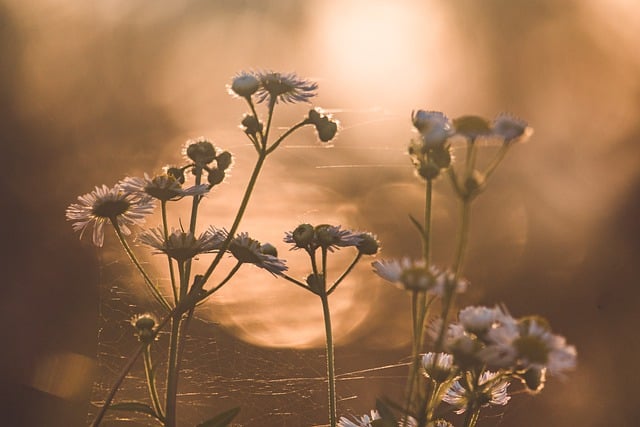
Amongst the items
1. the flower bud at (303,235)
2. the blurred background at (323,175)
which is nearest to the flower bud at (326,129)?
the flower bud at (303,235)

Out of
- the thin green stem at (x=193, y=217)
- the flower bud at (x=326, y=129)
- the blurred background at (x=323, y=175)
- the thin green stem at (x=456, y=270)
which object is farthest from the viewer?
the blurred background at (x=323, y=175)

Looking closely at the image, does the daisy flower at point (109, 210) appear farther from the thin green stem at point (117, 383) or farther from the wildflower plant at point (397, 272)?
the thin green stem at point (117, 383)

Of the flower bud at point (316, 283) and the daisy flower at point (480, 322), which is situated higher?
the flower bud at point (316, 283)

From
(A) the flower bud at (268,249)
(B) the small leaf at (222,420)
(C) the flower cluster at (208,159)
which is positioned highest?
(C) the flower cluster at (208,159)

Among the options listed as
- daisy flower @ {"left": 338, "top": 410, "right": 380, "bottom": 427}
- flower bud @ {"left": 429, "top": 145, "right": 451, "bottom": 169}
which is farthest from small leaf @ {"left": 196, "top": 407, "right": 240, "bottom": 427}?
flower bud @ {"left": 429, "top": 145, "right": 451, "bottom": 169}

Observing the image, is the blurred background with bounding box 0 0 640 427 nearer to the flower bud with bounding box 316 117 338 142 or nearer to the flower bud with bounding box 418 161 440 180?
the flower bud with bounding box 316 117 338 142

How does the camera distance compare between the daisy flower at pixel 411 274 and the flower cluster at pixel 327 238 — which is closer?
the daisy flower at pixel 411 274
